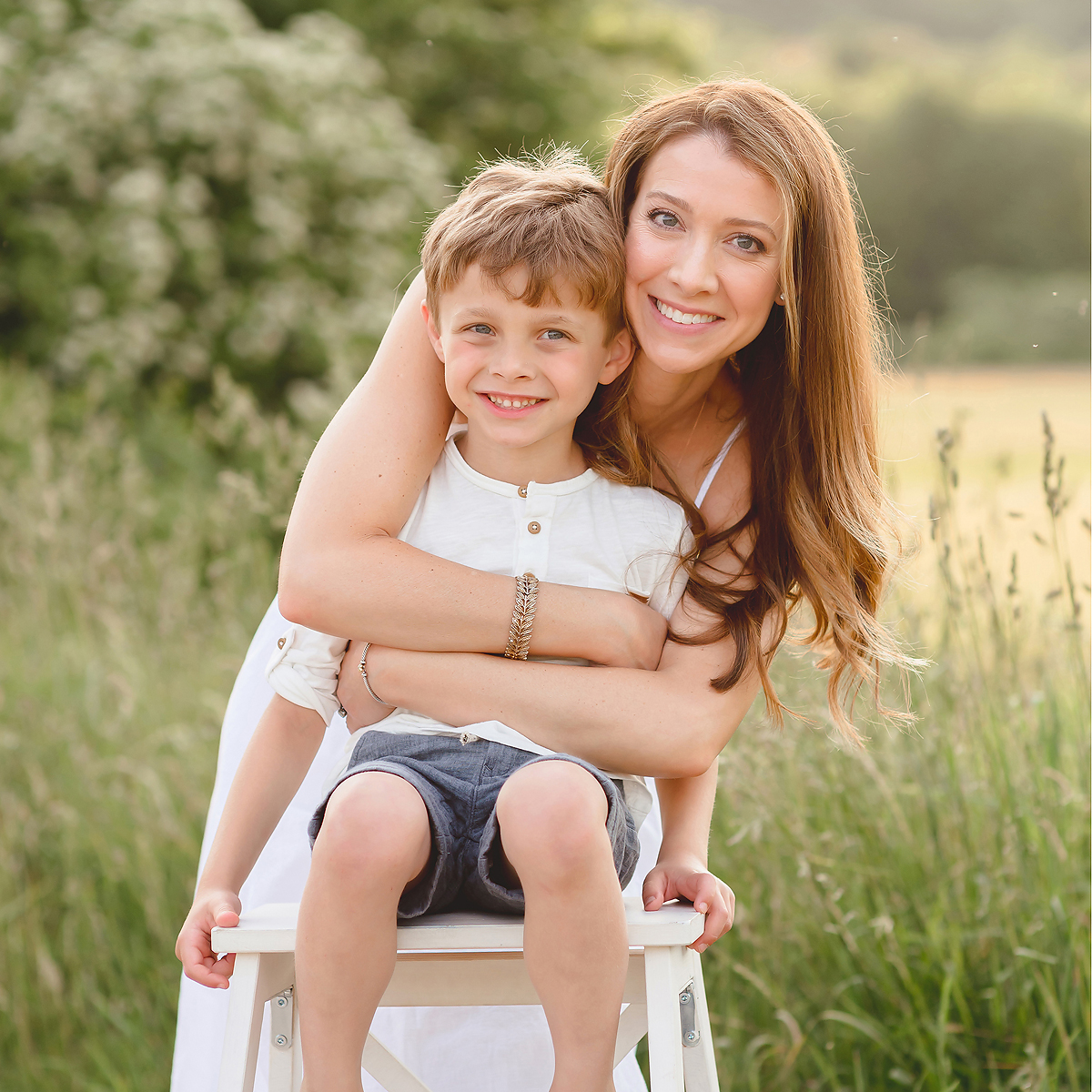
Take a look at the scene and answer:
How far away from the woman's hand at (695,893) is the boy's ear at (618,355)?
0.66 meters

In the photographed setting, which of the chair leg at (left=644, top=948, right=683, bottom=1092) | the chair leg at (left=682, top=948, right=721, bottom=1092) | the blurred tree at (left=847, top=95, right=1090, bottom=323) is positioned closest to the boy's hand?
the chair leg at (left=644, top=948, right=683, bottom=1092)

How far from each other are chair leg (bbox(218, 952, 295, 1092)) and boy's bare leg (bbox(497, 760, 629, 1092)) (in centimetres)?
32

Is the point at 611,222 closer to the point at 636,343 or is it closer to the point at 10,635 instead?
the point at 636,343

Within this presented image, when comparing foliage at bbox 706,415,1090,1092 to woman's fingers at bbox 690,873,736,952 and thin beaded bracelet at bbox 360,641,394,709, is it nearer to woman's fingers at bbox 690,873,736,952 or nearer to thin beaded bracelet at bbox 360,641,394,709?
woman's fingers at bbox 690,873,736,952

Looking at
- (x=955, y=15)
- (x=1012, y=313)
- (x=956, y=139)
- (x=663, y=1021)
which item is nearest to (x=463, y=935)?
(x=663, y=1021)

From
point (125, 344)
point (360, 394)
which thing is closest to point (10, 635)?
point (125, 344)

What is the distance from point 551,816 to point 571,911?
0.34ft

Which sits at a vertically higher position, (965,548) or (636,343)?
(636,343)

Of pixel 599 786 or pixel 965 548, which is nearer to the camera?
pixel 599 786

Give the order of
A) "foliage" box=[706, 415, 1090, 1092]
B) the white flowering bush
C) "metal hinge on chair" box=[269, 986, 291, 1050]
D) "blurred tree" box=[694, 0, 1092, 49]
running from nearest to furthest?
"metal hinge on chair" box=[269, 986, 291, 1050] < "foliage" box=[706, 415, 1090, 1092] < the white flowering bush < "blurred tree" box=[694, 0, 1092, 49]

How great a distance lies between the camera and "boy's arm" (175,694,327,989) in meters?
1.49

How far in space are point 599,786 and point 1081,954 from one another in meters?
1.14

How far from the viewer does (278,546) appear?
511 centimetres

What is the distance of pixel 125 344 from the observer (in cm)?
494
